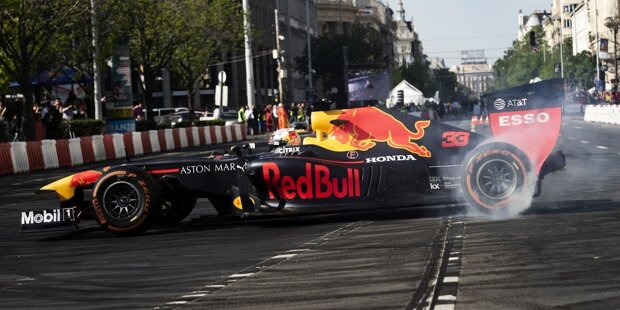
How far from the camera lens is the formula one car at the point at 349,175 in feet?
43.7

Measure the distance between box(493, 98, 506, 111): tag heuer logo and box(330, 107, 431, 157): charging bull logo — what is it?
0.90 meters

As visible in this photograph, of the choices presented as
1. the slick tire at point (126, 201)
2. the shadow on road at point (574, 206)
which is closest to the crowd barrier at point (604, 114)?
the shadow on road at point (574, 206)

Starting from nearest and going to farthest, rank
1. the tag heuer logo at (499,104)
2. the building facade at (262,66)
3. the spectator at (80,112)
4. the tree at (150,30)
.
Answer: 1. the tag heuer logo at (499,104)
2. the spectator at (80,112)
3. the tree at (150,30)
4. the building facade at (262,66)

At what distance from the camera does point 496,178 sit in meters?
13.4

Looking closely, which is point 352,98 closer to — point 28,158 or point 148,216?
point 28,158

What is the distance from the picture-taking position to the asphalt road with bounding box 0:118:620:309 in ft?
26.7

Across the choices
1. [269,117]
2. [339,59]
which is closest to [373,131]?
[269,117]

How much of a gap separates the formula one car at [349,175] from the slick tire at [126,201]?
0.04 ft

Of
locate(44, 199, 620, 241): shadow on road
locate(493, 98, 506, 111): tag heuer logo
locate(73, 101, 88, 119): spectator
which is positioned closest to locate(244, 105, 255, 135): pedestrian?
locate(73, 101, 88, 119): spectator

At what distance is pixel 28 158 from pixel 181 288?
80.0 ft

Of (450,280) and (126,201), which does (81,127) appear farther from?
(450,280)

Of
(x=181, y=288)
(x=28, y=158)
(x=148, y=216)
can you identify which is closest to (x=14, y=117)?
(x=28, y=158)

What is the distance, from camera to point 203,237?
1314cm

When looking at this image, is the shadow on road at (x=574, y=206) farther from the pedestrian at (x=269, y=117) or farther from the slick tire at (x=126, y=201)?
the pedestrian at (x=269, y=117)
